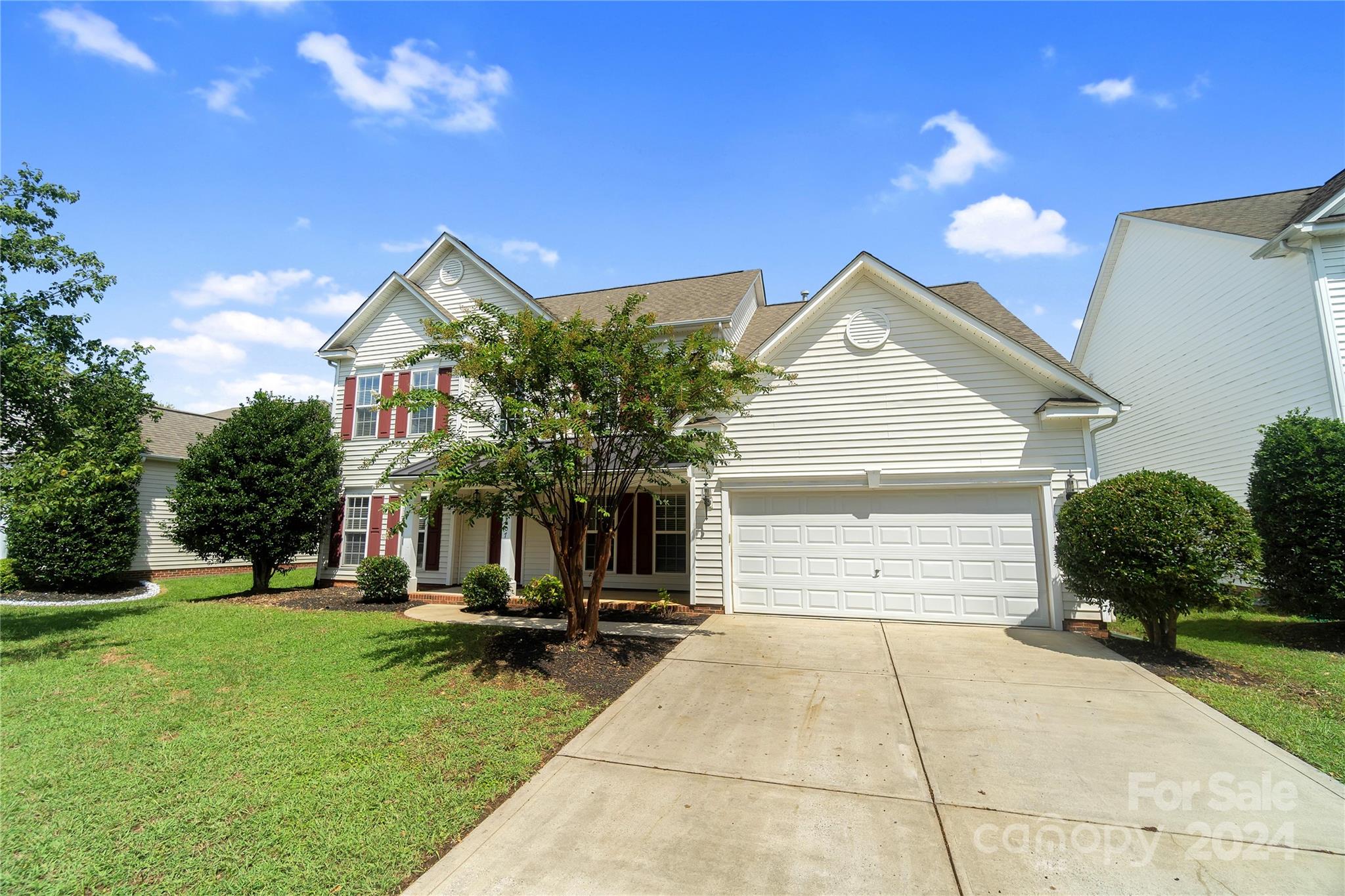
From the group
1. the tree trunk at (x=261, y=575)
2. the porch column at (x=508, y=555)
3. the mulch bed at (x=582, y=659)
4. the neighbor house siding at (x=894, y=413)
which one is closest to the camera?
the mulch bed at (x=582, y=659)

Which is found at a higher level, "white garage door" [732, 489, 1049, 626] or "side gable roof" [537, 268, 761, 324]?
"side gable roof" [537, 268, 761, 324]

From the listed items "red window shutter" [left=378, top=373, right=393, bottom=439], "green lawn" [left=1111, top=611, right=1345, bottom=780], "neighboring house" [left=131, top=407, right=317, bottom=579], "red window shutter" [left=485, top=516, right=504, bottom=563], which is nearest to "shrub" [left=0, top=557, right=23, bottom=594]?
"neighboring house" [left=131, top=407, right=317, bottom=579]

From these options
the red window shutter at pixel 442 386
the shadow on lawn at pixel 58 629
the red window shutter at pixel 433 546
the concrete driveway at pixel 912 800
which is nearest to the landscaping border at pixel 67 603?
the shadow on lawn at pixel 58 629

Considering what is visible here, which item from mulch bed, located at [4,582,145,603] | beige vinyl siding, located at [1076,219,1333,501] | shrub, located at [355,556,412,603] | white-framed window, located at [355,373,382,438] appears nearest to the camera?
beige vinyl siding, located at [1076,219,1333,501]

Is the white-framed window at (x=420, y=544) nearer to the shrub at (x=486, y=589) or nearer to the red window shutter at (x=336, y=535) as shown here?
the red window shutter at (x=336, y=535)

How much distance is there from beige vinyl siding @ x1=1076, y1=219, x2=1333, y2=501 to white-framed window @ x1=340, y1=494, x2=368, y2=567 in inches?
819

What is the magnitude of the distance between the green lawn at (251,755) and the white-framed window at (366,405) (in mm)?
7756

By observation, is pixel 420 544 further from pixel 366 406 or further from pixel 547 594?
pixel 547 594

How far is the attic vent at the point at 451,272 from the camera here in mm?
15680

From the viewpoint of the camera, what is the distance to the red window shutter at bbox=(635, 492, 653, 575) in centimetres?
1366

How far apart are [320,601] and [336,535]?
321 cm

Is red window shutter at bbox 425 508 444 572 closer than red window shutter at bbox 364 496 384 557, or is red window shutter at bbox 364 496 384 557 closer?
red window shutter at bbox 425 508 444 572

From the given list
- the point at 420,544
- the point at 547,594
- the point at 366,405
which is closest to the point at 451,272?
the point at 366,405

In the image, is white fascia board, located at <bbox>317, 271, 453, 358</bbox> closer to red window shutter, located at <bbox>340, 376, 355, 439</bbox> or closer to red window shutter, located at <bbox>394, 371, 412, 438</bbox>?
red window shutter, located at <bbox>340, 376, 355, 439</bbox>
